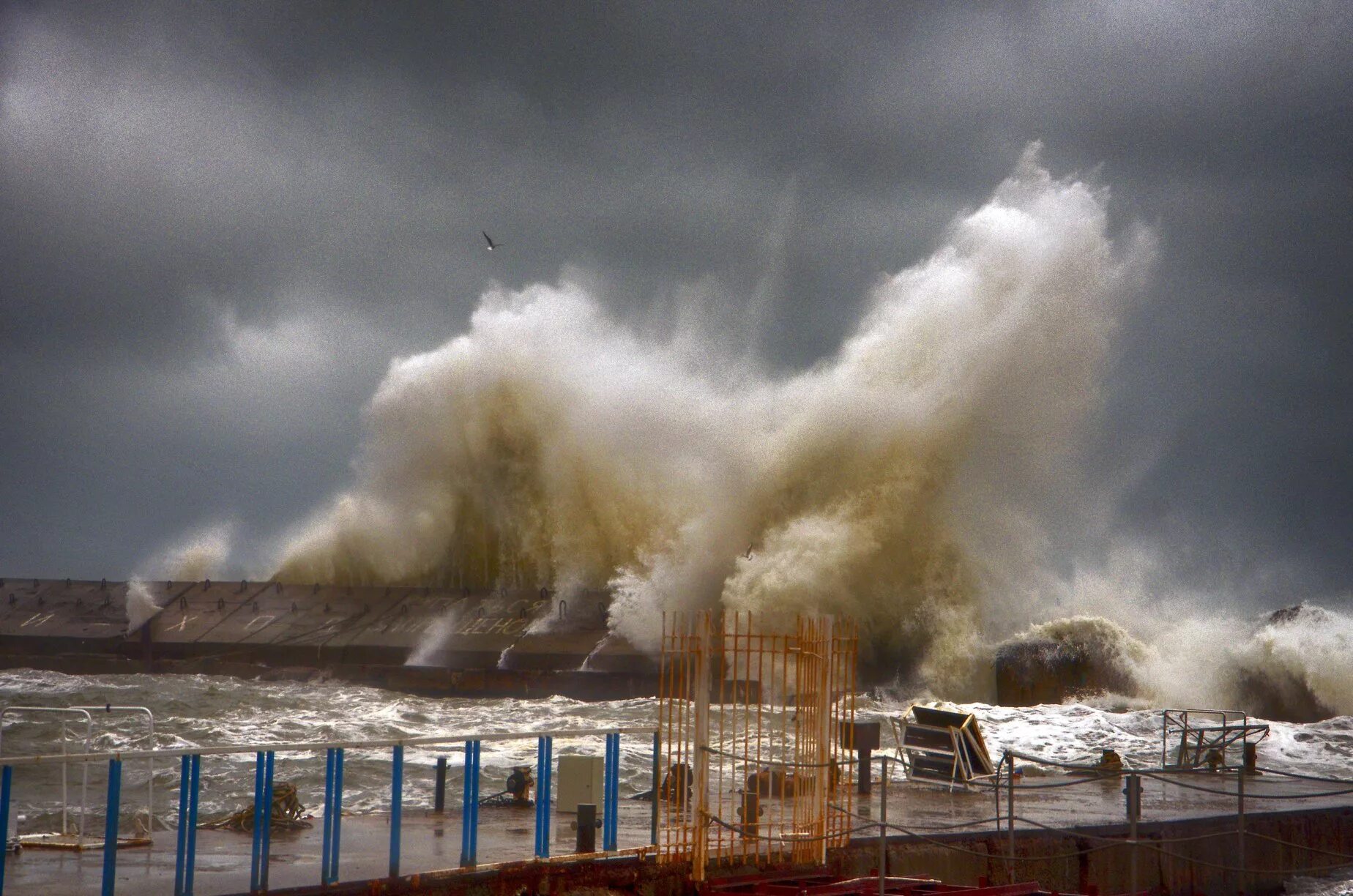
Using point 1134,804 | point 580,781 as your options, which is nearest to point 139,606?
point 580,781

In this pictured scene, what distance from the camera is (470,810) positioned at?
8266mm

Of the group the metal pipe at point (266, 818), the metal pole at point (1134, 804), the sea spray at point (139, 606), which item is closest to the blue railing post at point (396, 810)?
the metal pipe at point (266, 818)

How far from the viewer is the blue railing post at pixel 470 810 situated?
323 inches

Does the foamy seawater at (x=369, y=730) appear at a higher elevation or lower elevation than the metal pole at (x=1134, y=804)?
lower

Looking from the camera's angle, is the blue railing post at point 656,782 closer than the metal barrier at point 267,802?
No

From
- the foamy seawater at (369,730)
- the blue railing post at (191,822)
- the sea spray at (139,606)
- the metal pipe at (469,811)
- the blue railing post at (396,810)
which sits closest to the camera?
the blue railing post at (191,822)

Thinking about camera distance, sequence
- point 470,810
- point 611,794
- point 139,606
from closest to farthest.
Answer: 1. point 470,810
2. point 611,794
3. point 139,606

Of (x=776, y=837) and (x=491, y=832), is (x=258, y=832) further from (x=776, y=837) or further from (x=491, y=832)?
(x=776, y=837)

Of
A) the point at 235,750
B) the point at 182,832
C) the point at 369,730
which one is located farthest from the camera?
the point at 369,730

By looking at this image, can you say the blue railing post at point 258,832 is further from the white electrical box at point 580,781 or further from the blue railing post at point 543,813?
the white electrical box at point 580,781

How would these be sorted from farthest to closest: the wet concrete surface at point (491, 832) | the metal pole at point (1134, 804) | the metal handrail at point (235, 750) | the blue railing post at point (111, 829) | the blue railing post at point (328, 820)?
the metal pole at point (1134, 804)
the wet concrete surface at point (491, 832)
the blue railing post at point (328, 820)
the metal handrail at point (235, 750)
the blue railing post at point (111, 829)

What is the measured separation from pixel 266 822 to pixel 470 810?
4.39 ft

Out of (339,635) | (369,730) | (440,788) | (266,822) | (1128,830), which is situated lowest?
(369,730)

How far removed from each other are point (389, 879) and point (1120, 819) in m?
7.32
